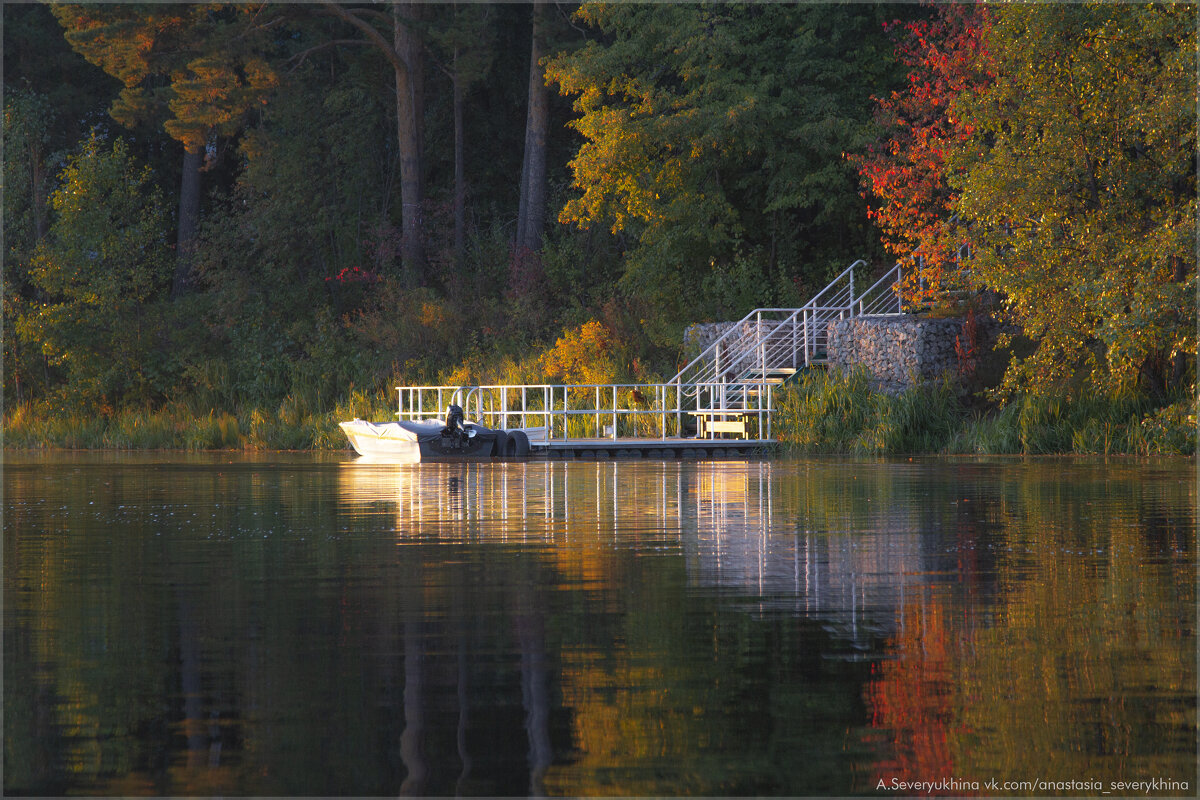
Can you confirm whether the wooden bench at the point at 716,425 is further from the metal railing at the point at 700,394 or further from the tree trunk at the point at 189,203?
the tree trunk at the point at 189,203

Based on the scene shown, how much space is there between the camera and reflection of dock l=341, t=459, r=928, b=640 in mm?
9609

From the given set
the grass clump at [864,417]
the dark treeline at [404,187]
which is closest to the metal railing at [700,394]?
the grass clump at [864,417]

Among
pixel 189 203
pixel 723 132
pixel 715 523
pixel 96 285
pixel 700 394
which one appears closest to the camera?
pixel 715 523

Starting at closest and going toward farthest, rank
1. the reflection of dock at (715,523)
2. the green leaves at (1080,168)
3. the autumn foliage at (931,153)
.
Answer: the reflection of dock at (715,523) → the green leaves at (1080,168) → the autumn foliage at (931,153)

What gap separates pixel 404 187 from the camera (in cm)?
5016

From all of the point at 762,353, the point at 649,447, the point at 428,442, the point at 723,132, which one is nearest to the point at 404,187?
the point at 723,132

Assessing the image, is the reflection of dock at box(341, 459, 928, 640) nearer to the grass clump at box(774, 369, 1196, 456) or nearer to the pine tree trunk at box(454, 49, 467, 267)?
the grass clump at box(774, 369, 1196, 456)

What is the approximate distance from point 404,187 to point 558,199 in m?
4.98

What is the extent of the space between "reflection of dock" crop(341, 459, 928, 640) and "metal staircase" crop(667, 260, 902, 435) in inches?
354

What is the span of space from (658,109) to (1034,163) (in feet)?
53.5

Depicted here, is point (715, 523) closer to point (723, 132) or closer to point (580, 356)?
point (580, 356)

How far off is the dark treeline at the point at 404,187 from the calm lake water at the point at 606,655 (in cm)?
2685

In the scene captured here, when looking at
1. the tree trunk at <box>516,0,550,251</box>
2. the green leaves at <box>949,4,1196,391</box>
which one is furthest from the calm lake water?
the tree trunk at <box>516,0,550,251</box>

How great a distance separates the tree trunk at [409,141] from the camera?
48.8 metres
